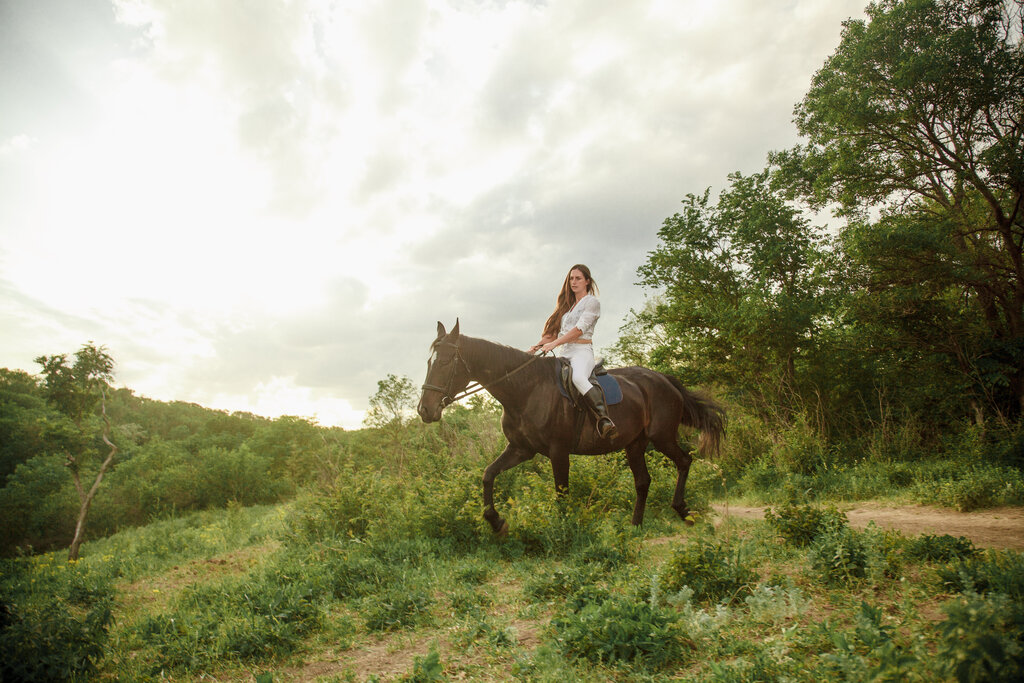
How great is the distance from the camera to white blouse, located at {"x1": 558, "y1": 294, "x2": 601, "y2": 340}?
6.01 meters

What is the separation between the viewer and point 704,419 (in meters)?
7.55

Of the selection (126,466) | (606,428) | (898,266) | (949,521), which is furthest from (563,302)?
(126,466)

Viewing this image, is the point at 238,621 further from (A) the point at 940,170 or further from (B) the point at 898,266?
(A) the point at 940,170

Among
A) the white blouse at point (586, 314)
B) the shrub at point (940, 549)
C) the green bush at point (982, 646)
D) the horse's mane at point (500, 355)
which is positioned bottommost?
the shrub at point (940, 549)

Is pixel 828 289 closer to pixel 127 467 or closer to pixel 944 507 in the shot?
pixel 944 507

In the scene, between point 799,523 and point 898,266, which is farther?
point 898,266

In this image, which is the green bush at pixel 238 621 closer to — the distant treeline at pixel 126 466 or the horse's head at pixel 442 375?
the horse's head at pixel 442 375

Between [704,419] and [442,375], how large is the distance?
4.39m

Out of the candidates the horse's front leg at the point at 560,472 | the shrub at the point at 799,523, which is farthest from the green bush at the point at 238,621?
the shrub at the point at 799,523

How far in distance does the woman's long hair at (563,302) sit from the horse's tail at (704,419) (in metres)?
2.10

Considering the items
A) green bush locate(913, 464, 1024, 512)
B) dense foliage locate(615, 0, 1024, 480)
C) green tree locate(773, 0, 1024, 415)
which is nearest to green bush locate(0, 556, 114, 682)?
green bush locate(913, 464, 1024, 512)

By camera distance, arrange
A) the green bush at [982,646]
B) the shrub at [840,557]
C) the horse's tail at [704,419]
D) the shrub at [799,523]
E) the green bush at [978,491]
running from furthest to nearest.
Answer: the horse's tail at [704,419] → the green bush at [978,491] → the shrub at [799,523] → the shrub at [840,557] → the green bush at [982,646]

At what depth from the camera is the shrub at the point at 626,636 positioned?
9.25 ft

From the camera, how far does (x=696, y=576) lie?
150 inches
